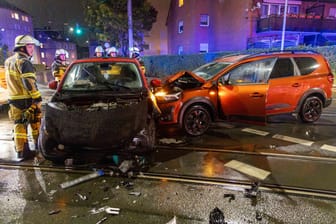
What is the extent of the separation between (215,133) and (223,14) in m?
20.2

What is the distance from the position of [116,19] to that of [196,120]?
1988 centimetres

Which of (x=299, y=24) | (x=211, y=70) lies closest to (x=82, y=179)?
(x=211, y=70)

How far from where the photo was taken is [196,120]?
597 cm

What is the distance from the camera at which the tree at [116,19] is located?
74.2 ft

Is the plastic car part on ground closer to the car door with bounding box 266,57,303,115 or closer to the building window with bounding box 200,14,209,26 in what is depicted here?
the car door with bounding box 266,57,303,115

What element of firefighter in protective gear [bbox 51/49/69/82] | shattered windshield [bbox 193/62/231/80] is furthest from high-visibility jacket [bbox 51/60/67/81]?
shattered windshield [bbox 193/62/231/80]

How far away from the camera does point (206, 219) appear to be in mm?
2982

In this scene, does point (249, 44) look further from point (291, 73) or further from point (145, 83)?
point (145, 83)

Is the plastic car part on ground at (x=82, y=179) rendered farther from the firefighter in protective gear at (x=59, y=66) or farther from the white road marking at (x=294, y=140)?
the firefighter in protective gear at (x=59, y=66)

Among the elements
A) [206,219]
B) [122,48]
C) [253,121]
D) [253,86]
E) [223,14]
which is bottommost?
[206,219]

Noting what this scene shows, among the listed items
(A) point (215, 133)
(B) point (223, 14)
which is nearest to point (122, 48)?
(B) point (223, 14)

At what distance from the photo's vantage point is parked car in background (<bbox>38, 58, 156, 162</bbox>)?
3.73 m

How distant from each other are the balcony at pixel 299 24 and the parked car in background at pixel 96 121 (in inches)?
741

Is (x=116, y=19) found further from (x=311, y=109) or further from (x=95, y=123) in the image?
(x=95, y=123)
